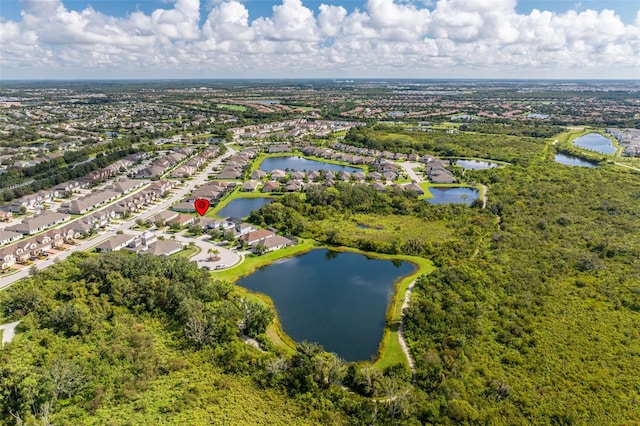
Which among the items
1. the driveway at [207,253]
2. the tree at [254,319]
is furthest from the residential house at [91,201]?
the tree at [254,319]

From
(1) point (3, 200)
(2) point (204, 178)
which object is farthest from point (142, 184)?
(1) point (3, 200)

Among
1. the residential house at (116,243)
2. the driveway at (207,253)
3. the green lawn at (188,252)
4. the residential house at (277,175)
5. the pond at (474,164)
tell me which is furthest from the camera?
the pond at (474,164)

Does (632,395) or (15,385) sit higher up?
(15,385)

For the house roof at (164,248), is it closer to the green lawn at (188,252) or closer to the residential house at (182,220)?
the green lawn at (188,252)

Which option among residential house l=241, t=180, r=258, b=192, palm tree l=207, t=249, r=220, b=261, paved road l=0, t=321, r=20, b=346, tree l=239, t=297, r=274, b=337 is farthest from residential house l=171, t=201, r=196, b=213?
tree l=239, t=297, r=274, b=337

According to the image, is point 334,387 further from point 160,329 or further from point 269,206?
point 269,206

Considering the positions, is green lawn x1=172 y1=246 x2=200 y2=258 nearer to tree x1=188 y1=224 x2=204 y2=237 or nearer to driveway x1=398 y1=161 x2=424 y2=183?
tree x1=188 y1=224 x2=204 y2=237

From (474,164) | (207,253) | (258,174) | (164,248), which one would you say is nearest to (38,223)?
(164,248)
